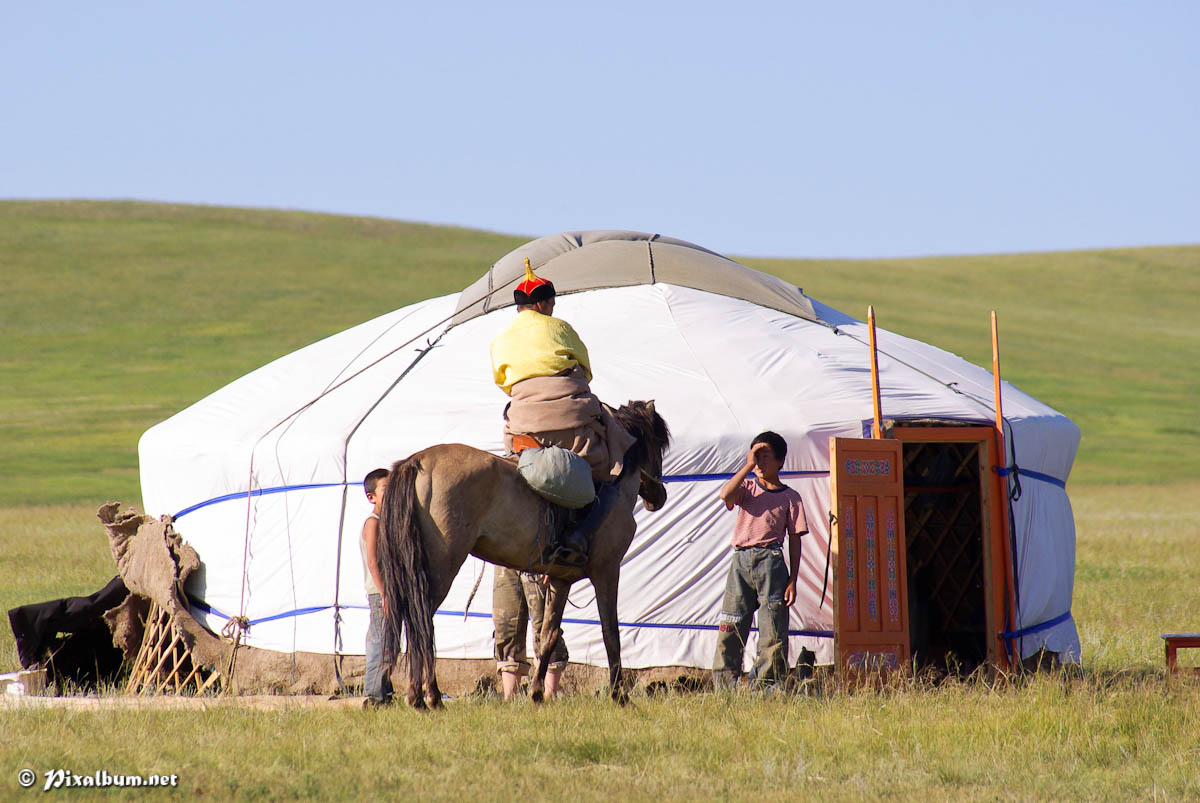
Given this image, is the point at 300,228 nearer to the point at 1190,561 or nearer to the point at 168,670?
the point at 1190,561

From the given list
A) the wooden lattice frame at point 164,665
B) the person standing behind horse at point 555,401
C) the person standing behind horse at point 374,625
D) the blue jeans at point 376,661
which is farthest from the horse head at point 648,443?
the wooden lattice frame at point 164,665

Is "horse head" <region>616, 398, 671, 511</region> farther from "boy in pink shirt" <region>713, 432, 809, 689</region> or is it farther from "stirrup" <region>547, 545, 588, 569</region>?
"stirrup" <region>547, 545, 588, 569</region>

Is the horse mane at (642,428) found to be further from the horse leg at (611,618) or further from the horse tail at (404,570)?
the horse tail at (404,570)

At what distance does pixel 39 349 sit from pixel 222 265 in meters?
7.36

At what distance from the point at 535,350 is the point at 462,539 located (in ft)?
2.92

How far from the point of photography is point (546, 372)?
20.4 feet

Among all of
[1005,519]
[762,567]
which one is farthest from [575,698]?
[1005,519]

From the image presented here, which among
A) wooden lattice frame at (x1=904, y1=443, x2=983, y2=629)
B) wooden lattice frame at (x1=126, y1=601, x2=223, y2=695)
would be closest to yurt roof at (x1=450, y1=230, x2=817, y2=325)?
wooden lattice frame at (x1=904, y1=443, x2=983, y2=629)

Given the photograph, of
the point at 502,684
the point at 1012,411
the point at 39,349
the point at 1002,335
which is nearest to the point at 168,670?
the point at 502,684

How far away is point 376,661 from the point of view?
639cm

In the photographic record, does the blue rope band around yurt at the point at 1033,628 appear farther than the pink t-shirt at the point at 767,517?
Yes

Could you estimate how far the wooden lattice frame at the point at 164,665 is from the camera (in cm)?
805

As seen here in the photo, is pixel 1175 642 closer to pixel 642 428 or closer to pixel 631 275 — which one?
pixel 642 428

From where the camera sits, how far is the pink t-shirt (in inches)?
269
